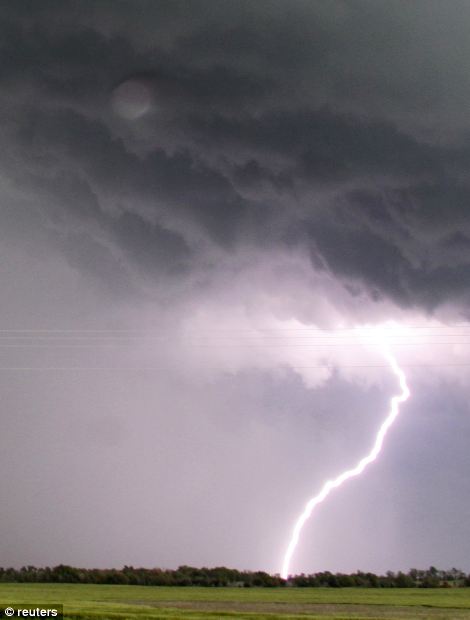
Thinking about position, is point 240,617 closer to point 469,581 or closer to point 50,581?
point 50,581

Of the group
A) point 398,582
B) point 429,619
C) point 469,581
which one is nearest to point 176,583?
point 398,582

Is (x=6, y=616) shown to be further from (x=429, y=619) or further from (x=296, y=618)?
(x=429, y=619)

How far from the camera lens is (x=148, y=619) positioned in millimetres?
30953

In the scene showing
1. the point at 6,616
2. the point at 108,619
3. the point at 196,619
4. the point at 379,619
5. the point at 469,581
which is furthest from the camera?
the point at 469,581

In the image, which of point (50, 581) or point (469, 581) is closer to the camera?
point (50, 581)

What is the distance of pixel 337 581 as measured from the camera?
332 ft

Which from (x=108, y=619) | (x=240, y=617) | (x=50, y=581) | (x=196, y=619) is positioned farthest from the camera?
(x=50, y=581)

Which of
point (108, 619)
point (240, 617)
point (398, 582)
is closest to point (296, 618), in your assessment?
point (240, 617)

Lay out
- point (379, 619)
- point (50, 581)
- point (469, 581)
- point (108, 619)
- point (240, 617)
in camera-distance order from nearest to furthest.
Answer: point (108, 619), point (240, 617), point (379, 619), point (50, 581), point (469, 581)

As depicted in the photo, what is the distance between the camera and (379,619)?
122 ft

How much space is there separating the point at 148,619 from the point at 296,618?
8184mm

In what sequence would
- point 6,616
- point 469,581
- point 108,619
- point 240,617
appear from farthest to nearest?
point 469,581 → point 240,617 → point 108,619 → point 6,616

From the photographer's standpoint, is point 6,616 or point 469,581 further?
Answer: point 469,581

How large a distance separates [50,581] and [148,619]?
7481 centimetres
